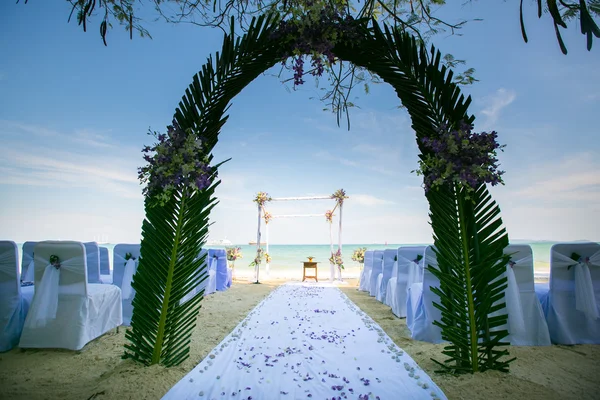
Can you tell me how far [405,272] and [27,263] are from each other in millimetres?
6146

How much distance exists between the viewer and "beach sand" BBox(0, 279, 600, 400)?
148 cm

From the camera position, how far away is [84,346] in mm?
2766

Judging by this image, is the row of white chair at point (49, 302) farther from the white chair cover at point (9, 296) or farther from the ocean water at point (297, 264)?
the ocean water at point (297, 264)

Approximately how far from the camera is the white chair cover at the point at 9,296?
8.13ft

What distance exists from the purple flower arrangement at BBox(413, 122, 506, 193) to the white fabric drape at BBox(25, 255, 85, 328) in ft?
11.1

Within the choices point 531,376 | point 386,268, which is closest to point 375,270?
point 386,268

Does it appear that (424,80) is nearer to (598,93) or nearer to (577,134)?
(598,93)

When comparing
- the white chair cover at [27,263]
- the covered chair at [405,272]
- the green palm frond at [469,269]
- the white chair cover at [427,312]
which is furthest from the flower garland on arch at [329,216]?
the green palm frond at [469,269]

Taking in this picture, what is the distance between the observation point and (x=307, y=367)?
2105mm

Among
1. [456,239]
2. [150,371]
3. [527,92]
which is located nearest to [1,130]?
[150,371]

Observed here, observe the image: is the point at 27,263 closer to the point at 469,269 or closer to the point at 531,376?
the point at 469,269

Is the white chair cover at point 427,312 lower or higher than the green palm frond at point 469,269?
lower

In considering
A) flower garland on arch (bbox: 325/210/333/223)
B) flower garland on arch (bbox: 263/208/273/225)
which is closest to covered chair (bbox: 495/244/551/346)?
flower garland on arch (bbox: 325/210/333/223)

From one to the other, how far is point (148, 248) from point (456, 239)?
84.3 inches
